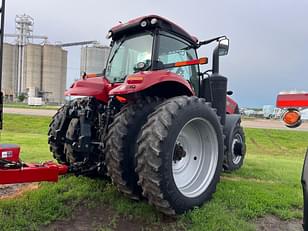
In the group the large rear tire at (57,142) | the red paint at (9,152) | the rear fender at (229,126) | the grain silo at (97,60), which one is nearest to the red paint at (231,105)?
the rear fender at (229,126)

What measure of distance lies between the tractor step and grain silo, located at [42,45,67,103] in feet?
194

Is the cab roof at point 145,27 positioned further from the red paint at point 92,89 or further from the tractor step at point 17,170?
the tractor step at point 17,170

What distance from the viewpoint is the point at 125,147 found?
3.62 metres

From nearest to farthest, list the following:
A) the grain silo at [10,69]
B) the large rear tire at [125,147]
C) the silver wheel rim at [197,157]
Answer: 1. the large rear tire at [125,147]
2. the silver wheel rim at [197,157]
3. the grain silo at [10,69]

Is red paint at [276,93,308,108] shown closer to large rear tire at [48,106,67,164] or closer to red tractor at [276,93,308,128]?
red tractor at [276,93,308,128]

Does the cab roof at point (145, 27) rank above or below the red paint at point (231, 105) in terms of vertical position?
above

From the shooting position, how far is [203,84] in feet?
18.4

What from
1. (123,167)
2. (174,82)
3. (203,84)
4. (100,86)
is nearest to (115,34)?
(100,86)

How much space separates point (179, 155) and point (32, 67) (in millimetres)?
Result: 60947

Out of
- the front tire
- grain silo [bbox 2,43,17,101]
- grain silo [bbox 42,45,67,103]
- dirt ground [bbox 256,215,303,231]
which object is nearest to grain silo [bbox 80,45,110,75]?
the front tire

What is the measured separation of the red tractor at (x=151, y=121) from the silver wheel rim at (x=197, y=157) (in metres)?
0.01

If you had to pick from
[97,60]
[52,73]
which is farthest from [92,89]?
[52,73]

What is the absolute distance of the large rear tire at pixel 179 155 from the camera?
11.2 ft

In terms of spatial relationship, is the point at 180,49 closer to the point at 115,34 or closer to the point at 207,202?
the point at 115,34
